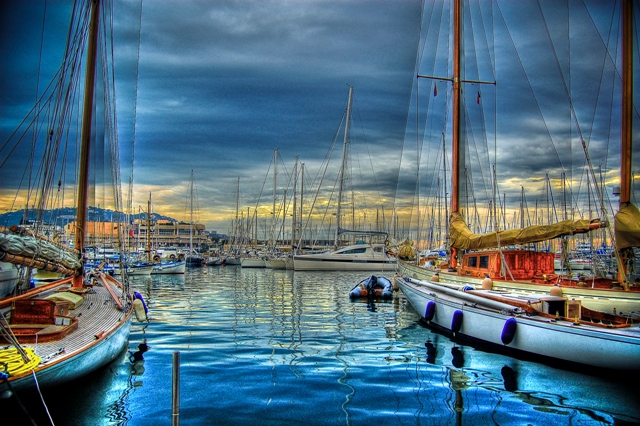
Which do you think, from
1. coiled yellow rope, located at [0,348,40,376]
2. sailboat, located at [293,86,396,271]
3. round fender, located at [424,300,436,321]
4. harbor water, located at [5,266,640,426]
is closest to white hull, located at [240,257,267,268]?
sailboat, located at [293,86,396,271]

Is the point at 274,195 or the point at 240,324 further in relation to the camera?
the point at 274,195

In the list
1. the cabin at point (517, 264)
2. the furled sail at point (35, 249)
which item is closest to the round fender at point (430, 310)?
the cabin at point (517, 264)

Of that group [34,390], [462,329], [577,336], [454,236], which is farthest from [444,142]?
[34,390]

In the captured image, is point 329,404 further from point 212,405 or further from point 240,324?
point 240,324

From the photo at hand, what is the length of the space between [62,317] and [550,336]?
46.1 feet

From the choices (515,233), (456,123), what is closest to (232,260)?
(456,123)

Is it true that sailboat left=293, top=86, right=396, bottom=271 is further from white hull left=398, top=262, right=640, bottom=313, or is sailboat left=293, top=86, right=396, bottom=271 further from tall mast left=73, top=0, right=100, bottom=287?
tall mast left=73, top=0, right=100, bottom=287

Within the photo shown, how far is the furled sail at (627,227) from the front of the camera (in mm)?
18922

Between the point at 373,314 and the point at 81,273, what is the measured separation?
591 inches

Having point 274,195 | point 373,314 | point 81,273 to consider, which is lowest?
point 373,314

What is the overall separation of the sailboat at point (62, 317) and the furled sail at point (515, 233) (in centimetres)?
1747

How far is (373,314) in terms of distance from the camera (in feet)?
89.2

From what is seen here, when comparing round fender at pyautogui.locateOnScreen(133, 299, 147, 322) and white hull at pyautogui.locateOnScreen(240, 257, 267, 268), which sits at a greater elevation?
round fender at pyautogui.locateOnScreen(133, 299, 147, 322)

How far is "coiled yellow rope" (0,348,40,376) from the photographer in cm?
913
